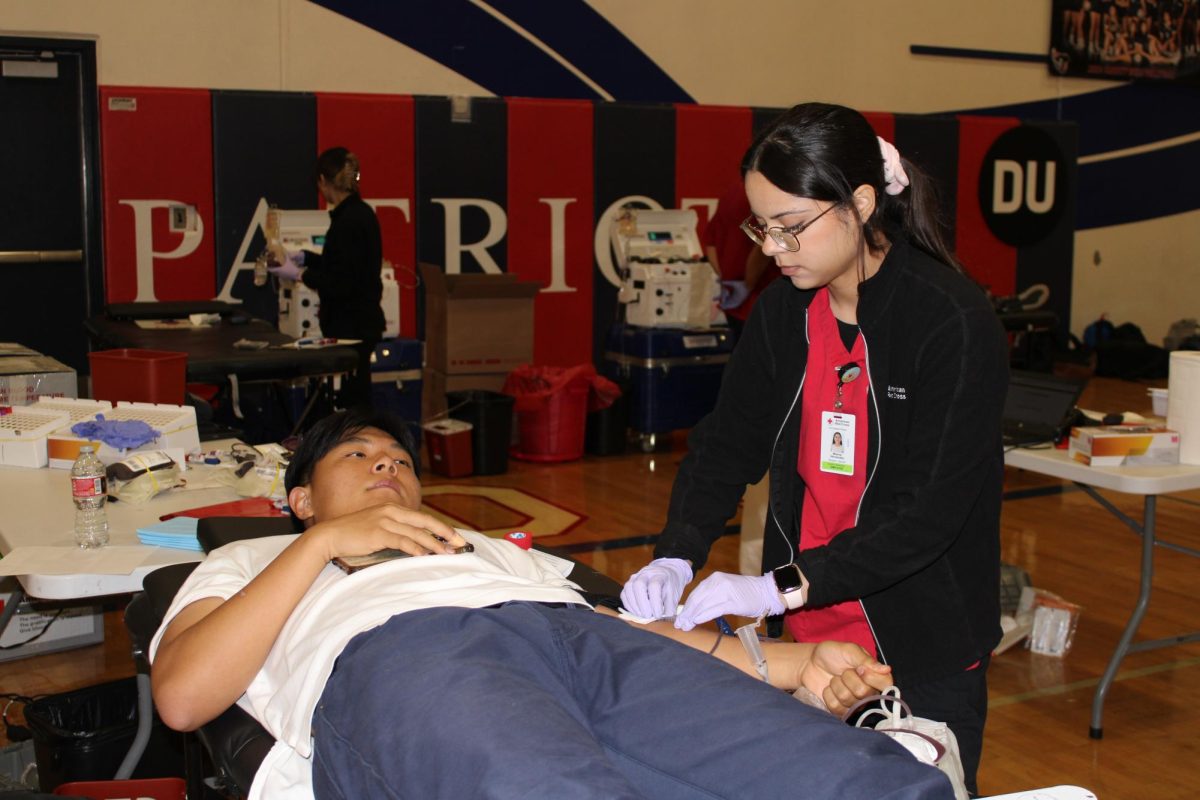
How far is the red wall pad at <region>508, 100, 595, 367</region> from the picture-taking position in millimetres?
6910

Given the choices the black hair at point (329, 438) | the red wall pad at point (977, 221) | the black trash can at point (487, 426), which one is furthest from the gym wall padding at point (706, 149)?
the black hair at point (329, 438)

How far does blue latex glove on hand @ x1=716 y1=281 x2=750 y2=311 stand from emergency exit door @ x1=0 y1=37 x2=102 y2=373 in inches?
128

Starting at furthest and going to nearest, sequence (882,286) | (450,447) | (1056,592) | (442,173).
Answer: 1. (442,173)
2. (450,447)
3. (1056,592)
4. (882,286)

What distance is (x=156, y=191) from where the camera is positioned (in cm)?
611

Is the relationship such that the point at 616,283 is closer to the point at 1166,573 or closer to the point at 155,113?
the point at 155,113

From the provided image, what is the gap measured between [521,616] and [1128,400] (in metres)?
7.14

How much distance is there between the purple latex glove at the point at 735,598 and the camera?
183 cm

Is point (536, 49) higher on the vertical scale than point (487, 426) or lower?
higher

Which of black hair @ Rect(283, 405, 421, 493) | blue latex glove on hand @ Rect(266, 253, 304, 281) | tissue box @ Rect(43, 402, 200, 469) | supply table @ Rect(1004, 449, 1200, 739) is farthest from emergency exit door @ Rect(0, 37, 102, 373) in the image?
supply table @ Rect(1004, 449, 1200, 739)

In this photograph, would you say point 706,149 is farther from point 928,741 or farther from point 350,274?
point 928,741

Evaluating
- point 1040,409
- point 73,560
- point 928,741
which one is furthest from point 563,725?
point 1040,409

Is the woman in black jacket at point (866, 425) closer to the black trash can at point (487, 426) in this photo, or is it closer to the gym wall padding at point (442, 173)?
the black trash can at point (487, 426)

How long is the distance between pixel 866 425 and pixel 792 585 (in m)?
0.27

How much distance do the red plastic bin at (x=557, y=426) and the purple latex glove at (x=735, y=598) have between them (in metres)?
4.26
